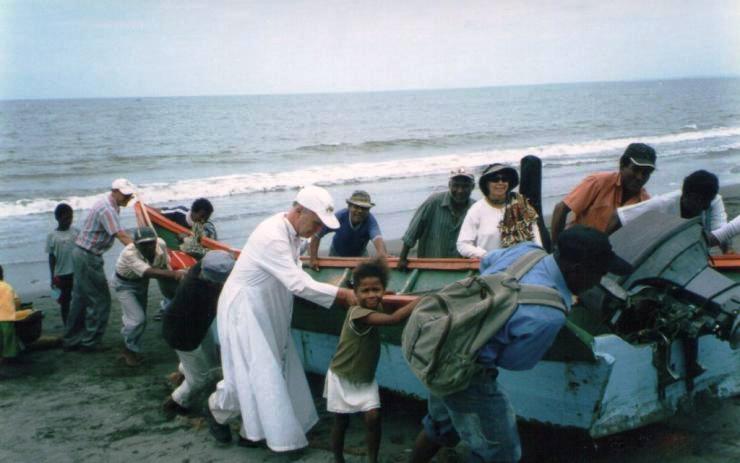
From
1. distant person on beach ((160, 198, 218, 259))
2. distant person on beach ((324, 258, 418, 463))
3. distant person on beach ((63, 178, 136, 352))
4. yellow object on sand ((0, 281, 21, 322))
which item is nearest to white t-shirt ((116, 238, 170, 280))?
distant person on beach ((63, 178, 136, 352))

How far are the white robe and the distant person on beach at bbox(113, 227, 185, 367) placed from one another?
1656mm

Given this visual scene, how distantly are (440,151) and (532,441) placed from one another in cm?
2895

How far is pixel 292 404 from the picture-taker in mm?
4703

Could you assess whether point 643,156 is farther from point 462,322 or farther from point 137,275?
point 137,275

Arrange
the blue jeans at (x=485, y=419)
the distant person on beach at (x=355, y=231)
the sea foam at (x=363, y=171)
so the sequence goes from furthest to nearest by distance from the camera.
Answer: the sea foam at (x=363, y=171) → the distant person on beach at (x=355, y=231) → the blue jeans at (x=485, y=419)

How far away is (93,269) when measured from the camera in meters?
7.10

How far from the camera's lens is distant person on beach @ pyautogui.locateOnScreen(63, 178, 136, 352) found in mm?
6988

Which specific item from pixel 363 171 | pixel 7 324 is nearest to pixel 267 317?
pixel 7 324

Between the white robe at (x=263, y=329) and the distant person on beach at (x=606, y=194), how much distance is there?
220 centimetres

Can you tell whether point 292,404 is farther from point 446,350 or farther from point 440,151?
point 440,151

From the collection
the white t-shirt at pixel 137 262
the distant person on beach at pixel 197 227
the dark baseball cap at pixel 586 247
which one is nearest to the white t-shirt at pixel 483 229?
the dark baseball cap at pixel 586 247

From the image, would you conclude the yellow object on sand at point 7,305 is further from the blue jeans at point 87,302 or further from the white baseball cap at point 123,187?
the white baseball cap at point 123,187

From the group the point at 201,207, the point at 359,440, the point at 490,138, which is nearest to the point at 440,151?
the point at 490,138

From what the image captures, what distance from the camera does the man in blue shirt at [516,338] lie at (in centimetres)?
286
